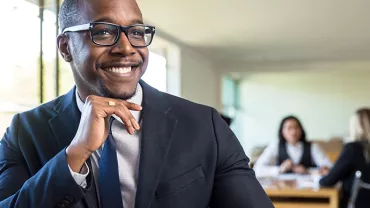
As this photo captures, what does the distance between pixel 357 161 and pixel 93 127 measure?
11.9 ft

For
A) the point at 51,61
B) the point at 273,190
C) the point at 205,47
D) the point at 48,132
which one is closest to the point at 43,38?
the point at 51,61

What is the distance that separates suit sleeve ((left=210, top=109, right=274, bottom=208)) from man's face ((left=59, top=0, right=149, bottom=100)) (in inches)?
7.5

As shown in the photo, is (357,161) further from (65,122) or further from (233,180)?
(65,122)

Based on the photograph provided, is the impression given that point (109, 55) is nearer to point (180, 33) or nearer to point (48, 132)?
point (48, 132)

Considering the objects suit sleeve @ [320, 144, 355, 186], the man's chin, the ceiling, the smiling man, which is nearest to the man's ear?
the smiling man

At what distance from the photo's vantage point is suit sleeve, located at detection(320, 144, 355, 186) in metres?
4.08

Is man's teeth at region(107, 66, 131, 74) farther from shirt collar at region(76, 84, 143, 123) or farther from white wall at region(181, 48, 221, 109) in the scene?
white wall at region(181, 48, 221, 109)

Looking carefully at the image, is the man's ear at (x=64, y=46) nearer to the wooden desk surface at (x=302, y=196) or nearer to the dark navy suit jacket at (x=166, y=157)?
the dark navy suit jacket at (x=166, y=157)

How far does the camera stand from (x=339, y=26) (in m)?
5.93

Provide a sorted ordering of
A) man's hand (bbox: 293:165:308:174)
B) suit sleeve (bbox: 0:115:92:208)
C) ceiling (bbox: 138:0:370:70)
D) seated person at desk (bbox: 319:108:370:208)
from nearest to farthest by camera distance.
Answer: suit sleeve (bbox: 0:115:92:208), seated person at desk (bbox: 319:108:370:208), ceiling (bbox: 138:0:370:70), man's hand (bbox: 293:165:308:174)

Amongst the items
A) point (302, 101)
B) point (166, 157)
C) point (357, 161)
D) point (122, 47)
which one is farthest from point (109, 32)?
point (302, 101)

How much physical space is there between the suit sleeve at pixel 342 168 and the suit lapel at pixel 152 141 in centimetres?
340

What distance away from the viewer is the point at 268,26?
5941 mm

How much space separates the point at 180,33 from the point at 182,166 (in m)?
5.59
